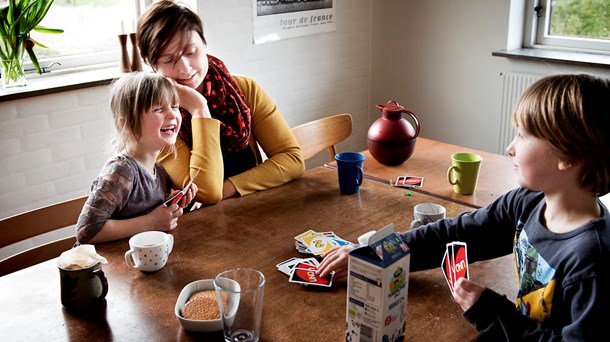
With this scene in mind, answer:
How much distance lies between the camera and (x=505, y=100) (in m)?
3.71

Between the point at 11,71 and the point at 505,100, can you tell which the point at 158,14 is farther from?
the point at 505,100

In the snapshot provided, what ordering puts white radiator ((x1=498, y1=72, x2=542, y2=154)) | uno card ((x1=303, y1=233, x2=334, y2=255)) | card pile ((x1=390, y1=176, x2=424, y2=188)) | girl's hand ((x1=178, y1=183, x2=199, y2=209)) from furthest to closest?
white radiator ((x1=498, y1=72, x2=542, y2=154))
card pile ((x1=390, y1=176, x2=424, y2=188))
girl's hand ((x1=178, y1=183, x2=199, y2=209))
uno card ((x1=303, y1=233, x2=334, y2=255))

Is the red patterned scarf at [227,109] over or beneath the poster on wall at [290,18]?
beneath

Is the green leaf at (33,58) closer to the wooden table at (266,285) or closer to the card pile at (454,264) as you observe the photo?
the wooden table at (266,285)

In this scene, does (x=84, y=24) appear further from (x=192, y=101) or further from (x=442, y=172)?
(x=442, y=172)

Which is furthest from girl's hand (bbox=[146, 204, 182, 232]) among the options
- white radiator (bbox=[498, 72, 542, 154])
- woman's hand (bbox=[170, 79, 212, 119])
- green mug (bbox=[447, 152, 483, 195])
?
white radiator (bbox=[498, 72, 542, 154])

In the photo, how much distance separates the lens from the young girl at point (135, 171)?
1.67m

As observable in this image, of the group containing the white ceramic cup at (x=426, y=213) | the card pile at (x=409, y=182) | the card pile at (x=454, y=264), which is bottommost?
the card pile at (x=409, y=182)

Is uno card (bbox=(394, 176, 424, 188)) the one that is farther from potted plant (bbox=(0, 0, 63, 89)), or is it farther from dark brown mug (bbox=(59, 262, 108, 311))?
potted plant (bbox=(0, 0, 63, 89))

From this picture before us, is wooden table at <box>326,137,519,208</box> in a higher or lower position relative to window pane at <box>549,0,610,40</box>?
lower

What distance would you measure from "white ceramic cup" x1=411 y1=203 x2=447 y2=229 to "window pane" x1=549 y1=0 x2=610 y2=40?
2242 millimetres

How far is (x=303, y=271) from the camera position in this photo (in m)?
1.48

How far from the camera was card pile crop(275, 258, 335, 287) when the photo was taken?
1.44m

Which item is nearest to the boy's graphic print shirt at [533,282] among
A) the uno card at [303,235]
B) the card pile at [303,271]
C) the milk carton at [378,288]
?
the milk carton at [378,288]
